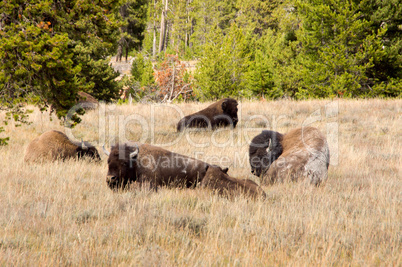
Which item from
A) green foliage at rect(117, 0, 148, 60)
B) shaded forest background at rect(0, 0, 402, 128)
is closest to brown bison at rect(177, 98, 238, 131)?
shaded forest background at rect(0, 0, 402, 128)

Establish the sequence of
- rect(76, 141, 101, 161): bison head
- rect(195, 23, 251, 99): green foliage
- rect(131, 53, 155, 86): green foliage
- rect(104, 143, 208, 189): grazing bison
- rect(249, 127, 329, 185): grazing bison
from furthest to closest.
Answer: rect(131, 53, 155, 86): green foliage < rect(195, 23, 251, 99): green foliage < rect(76, 141, 101, 161): bison head < rect(249, 127, 329, 185): grazing bison < rect(104, 143, 208, 189): grazing bison

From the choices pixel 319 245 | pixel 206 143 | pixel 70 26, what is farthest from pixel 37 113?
pixel 319 245

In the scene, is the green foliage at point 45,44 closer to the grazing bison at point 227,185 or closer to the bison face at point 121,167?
the bison face at point 121,167

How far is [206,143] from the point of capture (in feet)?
34.6

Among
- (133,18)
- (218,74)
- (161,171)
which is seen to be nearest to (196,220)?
(161,171)

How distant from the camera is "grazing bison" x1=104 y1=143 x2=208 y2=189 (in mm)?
5535

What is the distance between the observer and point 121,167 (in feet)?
18.2

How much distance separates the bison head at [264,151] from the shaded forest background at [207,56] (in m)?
4.63

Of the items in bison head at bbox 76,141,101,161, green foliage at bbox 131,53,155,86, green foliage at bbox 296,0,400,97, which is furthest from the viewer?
green foliage at bbox 131,53,155,86

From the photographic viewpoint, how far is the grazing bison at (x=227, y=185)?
513 cm

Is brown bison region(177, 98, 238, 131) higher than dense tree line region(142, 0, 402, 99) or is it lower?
lower

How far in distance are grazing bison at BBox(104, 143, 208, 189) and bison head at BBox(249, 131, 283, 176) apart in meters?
1.73

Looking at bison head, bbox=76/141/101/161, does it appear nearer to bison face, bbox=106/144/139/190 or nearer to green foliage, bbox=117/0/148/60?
bison face, bbox=106/144/139/190

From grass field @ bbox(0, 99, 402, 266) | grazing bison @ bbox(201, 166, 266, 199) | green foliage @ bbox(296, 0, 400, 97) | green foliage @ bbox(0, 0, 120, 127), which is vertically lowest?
grass field @ bbox(0, 99, 402, 266)
